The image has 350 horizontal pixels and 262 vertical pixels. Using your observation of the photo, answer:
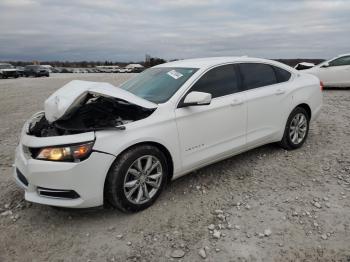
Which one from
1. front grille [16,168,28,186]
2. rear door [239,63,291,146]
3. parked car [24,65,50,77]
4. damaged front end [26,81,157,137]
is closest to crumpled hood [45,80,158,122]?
damaged front end [26,81,157,137]

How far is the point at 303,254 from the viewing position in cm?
295

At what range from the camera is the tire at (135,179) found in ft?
11.3

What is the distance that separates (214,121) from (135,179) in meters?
1.22

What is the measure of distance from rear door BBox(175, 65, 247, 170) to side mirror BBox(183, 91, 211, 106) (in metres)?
0.10

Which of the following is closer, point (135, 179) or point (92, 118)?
point (135, 179)

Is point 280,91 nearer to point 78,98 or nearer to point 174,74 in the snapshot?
point 174,74

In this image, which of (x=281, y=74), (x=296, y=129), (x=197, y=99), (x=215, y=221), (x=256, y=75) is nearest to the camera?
(x=215, y=221)

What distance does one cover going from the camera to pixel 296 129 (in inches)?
213

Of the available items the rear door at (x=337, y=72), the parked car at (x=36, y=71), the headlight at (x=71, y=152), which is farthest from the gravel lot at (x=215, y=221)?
the parked car at (x=36, y=71)

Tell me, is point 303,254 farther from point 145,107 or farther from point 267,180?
point 145,107

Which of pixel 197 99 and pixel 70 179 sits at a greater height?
pixel 197 99

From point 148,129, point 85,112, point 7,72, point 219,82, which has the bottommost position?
point 7,72

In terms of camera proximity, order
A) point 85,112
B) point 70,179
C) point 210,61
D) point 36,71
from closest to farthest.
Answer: point 70,179, point 85,112, point 210,61, point 36,71

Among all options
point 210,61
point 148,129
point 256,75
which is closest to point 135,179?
point 148,129
